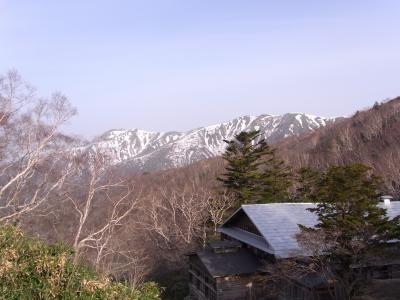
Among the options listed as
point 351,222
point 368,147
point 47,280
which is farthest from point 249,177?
point 368,147

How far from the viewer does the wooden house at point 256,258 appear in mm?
16047

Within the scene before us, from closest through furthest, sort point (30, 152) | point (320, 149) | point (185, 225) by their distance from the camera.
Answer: point (30, 152) → point (185, 225) → point (320, 149)

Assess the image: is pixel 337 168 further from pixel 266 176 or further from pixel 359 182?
pixel 266 176

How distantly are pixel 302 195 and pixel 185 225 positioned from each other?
10335mm

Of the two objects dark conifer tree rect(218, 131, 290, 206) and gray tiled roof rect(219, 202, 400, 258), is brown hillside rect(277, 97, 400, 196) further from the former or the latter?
gray tiled roof rect(219, 202, 400, 258)

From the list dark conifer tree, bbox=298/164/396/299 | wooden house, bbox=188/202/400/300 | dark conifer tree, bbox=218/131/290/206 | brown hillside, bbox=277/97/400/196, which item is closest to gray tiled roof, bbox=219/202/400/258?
wooden house, bbox=188/202/400/300

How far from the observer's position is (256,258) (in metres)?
19.0

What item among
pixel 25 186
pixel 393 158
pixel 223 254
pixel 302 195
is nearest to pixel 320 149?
pixel 393 158

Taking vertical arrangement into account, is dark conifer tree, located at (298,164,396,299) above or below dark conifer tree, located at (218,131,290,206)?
below

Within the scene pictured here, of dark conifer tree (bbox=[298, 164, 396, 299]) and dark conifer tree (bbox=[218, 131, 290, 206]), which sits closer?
dark conifer tree (bbox=[298, 164, 396, 299])

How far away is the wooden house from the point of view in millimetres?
16047

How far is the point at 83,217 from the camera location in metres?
18.1

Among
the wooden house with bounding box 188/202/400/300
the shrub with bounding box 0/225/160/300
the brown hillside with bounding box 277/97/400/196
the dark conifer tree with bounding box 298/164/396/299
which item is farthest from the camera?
the brown hillside with bounding box 277/97/400/196

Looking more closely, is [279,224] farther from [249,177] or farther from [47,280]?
[47,280]
